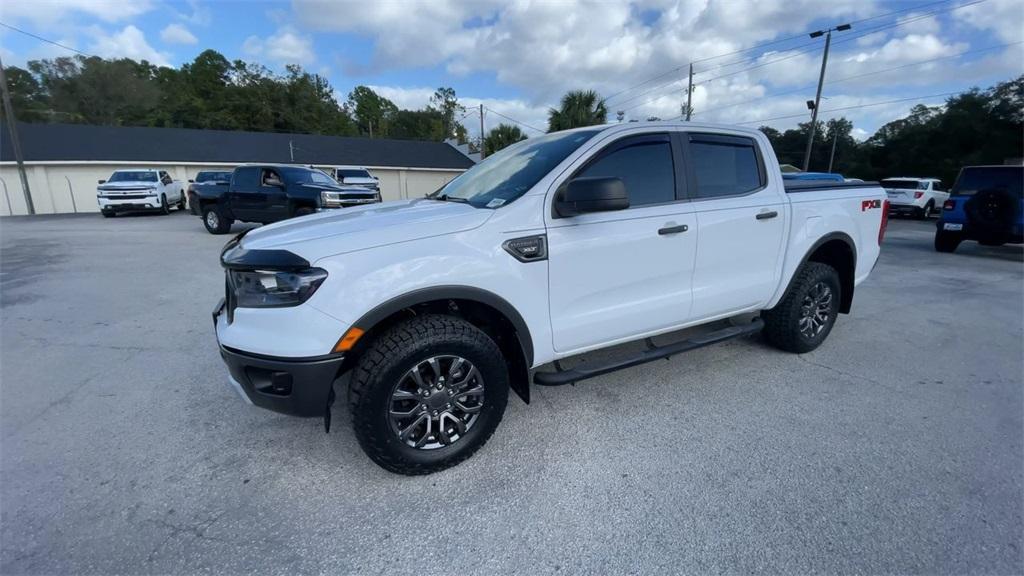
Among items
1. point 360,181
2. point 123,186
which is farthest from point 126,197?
point 360,181

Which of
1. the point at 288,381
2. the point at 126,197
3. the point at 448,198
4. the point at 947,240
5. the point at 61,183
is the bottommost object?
the point at 947,240

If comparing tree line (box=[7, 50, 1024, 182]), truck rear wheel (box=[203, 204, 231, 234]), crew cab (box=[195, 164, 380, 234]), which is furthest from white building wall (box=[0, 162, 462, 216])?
tree line (box=[7, 50, 1024, 182])

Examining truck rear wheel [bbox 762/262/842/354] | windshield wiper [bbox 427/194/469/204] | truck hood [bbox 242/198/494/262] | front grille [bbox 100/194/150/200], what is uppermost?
front grille [bbox 100/194/150/200]

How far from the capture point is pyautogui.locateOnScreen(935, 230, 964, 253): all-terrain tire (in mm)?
9438

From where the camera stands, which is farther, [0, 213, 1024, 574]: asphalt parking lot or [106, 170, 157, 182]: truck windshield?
[106, 170, 157, 182]: truck windshield

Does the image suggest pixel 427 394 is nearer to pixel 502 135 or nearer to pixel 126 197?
pixel 126 197

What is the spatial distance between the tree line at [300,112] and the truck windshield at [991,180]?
55.5 ft

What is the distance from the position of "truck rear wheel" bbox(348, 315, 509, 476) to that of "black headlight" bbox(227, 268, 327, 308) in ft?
1.39

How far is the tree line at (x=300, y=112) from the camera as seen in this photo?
88.8ft

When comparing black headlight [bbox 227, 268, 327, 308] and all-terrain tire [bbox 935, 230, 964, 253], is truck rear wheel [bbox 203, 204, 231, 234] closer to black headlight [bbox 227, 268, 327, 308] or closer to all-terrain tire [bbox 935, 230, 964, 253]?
black headlight [bbox 227, 268, 327, 308]

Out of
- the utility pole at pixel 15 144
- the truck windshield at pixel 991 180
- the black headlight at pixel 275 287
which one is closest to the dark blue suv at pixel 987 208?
the truck windshield at pixel 991 180

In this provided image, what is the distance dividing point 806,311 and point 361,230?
147 inches

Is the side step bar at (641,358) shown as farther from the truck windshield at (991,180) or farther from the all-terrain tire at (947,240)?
the all-terrain tire at (947,240)

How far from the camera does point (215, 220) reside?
1226cm
